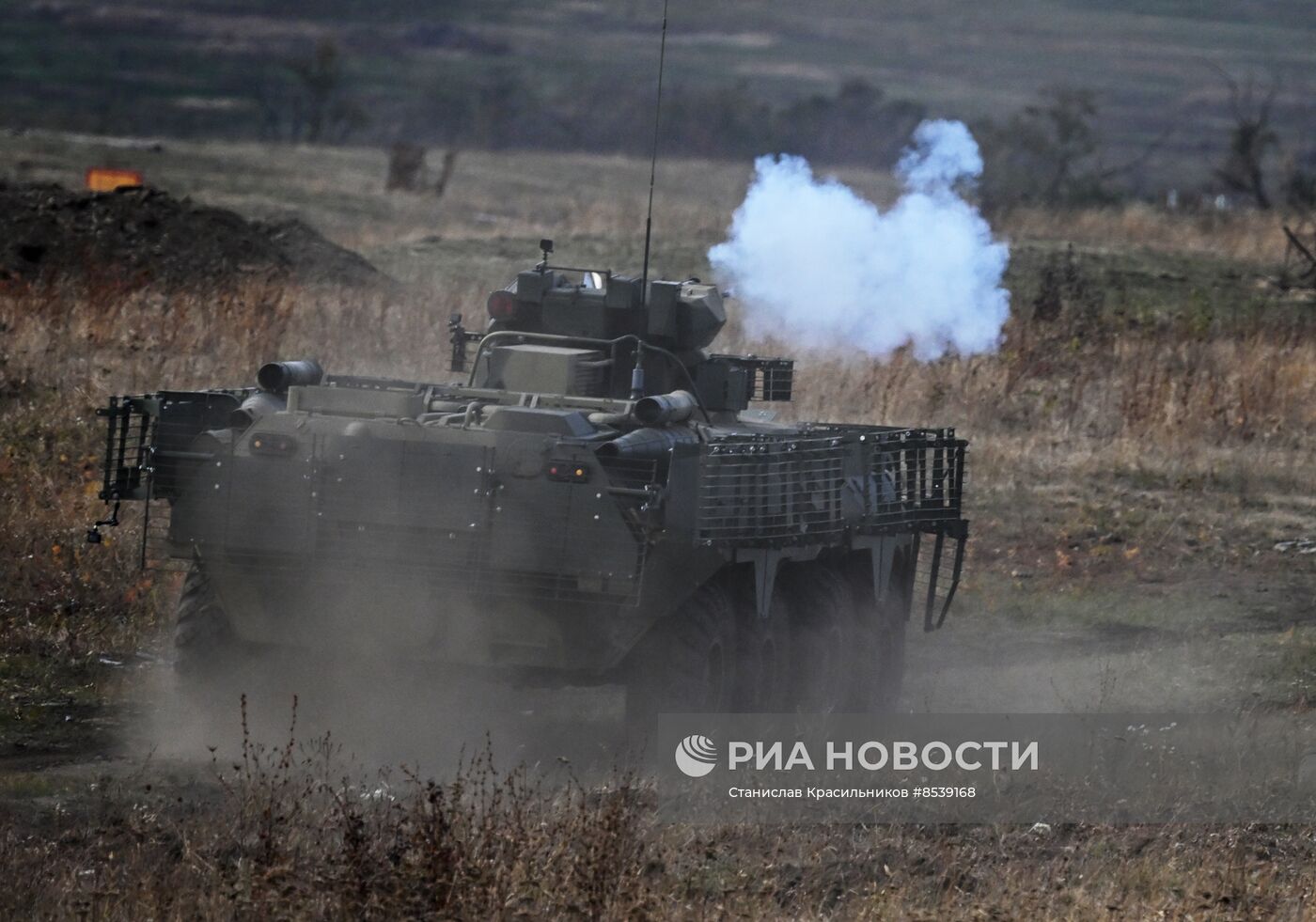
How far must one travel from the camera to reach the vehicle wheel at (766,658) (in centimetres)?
1209

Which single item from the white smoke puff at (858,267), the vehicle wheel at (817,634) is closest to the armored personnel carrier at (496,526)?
the vehicle wheel at (817,634)

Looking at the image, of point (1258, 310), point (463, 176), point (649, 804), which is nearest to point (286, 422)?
point (649, 804)

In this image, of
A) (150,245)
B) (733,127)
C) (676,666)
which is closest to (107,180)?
(150,245)

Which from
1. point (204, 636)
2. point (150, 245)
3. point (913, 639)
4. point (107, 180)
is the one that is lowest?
point (913, 639)

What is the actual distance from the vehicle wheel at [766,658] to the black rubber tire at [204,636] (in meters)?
2.53

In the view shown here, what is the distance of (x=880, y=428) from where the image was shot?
46.1 ft

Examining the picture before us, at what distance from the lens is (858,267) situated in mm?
16172

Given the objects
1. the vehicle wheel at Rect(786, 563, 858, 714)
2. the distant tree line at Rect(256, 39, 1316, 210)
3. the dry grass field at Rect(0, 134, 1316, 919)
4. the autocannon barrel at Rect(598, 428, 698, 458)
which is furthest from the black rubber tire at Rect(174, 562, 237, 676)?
the distant tree line at Rect(256, 39, 1316, 210)

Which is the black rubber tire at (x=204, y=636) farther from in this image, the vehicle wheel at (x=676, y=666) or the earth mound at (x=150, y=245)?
the earth mound at (x=150, y=245)

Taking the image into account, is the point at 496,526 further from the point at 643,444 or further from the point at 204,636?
the point at 204,636

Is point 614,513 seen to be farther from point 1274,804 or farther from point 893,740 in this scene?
point 1274,804

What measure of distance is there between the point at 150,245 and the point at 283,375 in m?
15.0

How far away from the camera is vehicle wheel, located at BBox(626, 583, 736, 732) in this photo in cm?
1141

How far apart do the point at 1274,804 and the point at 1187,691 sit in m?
2.83
